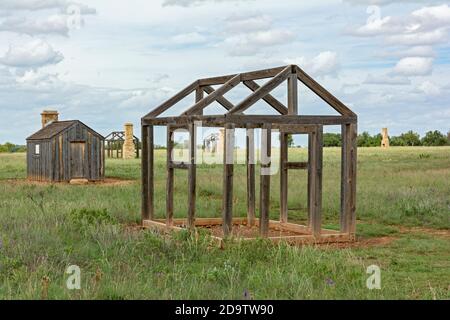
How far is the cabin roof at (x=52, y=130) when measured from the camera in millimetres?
27828

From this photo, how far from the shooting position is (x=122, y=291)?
7211 mm

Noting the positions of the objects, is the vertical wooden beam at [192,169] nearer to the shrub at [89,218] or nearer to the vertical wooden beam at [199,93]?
the shrub at [89,218]

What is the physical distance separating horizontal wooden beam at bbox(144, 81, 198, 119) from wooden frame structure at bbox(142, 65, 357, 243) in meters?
0.02

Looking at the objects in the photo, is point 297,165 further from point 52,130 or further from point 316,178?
point 52,130

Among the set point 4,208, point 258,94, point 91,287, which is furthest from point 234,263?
point 4,208

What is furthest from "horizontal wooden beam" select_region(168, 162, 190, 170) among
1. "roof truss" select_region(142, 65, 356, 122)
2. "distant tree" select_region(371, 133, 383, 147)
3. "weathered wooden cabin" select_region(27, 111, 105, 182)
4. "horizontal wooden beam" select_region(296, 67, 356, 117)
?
"distant tree" select_region(371, 133, 383, 147)

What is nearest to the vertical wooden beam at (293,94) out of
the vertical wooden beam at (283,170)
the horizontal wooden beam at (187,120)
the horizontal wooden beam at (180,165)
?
the horizontal wooden beam at (187,120)

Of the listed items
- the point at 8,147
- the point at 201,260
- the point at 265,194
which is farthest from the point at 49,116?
the point at 8,147

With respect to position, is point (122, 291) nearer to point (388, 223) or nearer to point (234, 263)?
point (234, 263)

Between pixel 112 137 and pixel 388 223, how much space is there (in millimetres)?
39166

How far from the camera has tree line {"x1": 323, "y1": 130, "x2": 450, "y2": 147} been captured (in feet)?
274

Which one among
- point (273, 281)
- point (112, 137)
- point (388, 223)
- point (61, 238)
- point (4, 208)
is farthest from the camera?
point (112, 137)

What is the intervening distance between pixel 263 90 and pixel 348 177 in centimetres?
240

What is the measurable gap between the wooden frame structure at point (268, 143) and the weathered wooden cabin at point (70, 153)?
1342cm
